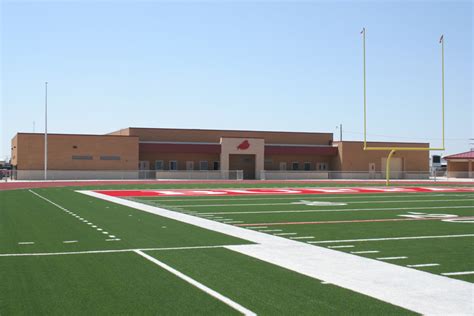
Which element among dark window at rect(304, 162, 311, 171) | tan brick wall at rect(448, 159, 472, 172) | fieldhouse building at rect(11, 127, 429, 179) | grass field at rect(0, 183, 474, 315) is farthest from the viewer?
tan brick wall at rect(448, 159, 472, 172)

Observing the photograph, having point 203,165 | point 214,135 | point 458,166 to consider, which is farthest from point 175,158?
point 458,166

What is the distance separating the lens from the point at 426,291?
732 cm

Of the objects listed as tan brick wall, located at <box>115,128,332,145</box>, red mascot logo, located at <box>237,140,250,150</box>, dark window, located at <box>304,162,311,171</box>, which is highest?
tan brick wall, located at <box>115,128,332,145</box>

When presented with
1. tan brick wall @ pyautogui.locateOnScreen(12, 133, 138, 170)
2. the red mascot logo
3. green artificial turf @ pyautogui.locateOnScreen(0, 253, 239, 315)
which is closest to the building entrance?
the red mascot logo

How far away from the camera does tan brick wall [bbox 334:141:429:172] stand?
64.1m

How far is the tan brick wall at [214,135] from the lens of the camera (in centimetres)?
6050

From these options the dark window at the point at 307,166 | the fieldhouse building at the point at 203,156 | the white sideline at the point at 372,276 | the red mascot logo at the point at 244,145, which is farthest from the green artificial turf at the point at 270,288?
the dark window at the point at 307,166

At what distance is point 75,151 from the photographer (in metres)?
54.8

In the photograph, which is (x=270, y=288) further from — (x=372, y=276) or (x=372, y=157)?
(x=372, y=157)

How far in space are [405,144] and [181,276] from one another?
5984cm

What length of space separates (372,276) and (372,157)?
5843 cm

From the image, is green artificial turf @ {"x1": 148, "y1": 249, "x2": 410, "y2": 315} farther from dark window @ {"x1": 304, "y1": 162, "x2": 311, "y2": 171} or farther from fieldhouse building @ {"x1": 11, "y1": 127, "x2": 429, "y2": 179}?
dark window @ {"x1": 304, "y1": 162, "x2": 311, "y2": 171}

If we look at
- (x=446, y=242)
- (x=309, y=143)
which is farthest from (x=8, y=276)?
(x=309, y=143)

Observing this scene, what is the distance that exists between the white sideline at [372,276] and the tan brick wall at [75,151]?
45.2m
